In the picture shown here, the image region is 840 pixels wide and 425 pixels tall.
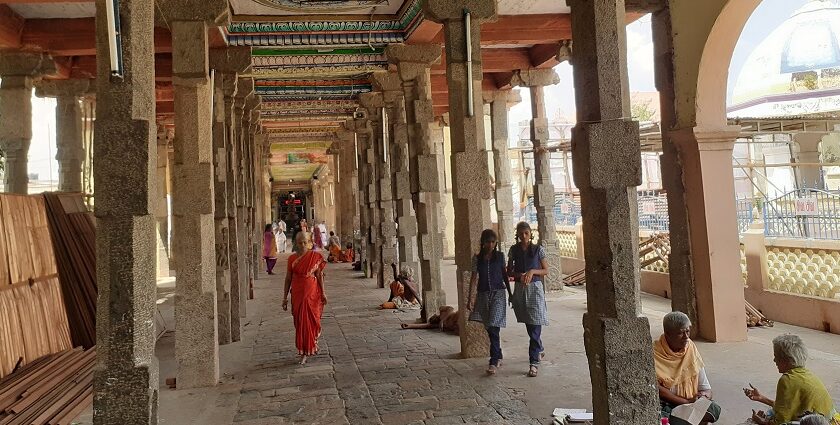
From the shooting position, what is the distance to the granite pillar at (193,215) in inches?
256

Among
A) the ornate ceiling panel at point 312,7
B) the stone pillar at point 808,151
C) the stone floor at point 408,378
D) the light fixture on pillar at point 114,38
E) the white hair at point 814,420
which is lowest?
the stone floor at point 408,378

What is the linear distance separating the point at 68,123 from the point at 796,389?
13.4 m

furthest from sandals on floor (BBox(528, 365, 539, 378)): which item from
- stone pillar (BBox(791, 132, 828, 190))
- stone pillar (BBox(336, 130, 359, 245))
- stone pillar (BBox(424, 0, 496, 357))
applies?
stone pillar (BBox(791, 132, 828, 190))

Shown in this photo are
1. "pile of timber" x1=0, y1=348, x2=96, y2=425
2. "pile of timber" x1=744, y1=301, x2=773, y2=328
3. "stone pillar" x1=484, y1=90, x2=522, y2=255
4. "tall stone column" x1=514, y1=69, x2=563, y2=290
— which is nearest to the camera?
"pile of timber" x1=0, y1=348, x2=96, y2=425

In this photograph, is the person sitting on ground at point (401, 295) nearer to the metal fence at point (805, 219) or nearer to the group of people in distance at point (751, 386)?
the metal fence at point (805, 219)

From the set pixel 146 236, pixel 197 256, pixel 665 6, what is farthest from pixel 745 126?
pixel 146 236

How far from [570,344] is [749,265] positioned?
3.84 meters

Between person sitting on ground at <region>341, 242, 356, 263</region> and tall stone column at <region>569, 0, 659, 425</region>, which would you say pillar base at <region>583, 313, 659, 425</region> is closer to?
tall stone column at <region>569, 0, 659, 425</region>

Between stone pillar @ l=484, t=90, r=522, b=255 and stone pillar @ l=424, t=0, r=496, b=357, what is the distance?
314 inches

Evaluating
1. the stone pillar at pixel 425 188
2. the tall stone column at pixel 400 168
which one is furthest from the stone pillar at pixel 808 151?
the stone pillar at pixel 425 188

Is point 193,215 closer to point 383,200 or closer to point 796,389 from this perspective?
point 796,389

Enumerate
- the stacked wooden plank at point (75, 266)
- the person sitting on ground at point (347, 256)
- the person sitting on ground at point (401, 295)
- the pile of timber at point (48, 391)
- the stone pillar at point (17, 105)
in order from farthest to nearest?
the person sitting on ground at point (347, 256), the person sitting on ground at point (401, 295), the stone pillar at point (17, 105), the stacked wooden plank at point (75, 266), the pile of timber at point (48, 391)

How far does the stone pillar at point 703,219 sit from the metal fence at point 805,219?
3102mm

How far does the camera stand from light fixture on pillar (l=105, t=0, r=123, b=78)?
3.60 meters
